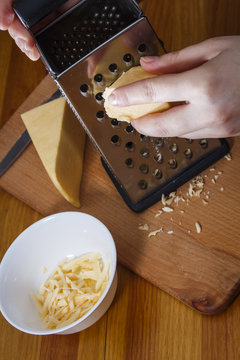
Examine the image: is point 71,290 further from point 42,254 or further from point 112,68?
point 112,68

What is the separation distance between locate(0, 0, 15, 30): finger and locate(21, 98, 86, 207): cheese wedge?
21cm

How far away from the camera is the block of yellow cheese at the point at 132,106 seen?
28.8 inches

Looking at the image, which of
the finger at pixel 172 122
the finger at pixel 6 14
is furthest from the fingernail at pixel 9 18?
the finger at pixel 172 122

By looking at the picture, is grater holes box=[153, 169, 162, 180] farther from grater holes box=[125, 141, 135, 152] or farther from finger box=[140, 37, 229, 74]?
finger box=[140, 37, 229, 74]

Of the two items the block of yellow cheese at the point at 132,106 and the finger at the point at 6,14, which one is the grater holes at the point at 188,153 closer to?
the block of yellow cheese at the point at 132,106

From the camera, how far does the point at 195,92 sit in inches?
25.9

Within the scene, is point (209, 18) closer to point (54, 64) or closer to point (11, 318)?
point (54, 64)

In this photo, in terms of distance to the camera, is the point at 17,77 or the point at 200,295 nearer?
the point at 200,295

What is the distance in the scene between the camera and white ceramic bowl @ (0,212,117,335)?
2.71 feet

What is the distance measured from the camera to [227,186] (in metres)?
0.92

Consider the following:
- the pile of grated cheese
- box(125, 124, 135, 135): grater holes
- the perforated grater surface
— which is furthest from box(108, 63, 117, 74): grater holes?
the pile of grated cheese

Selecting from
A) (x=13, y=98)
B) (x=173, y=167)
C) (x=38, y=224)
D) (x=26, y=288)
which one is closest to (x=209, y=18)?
(x=173, y=167)

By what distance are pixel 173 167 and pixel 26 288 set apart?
0.37 metres

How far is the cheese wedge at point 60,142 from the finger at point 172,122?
244 millimetres
